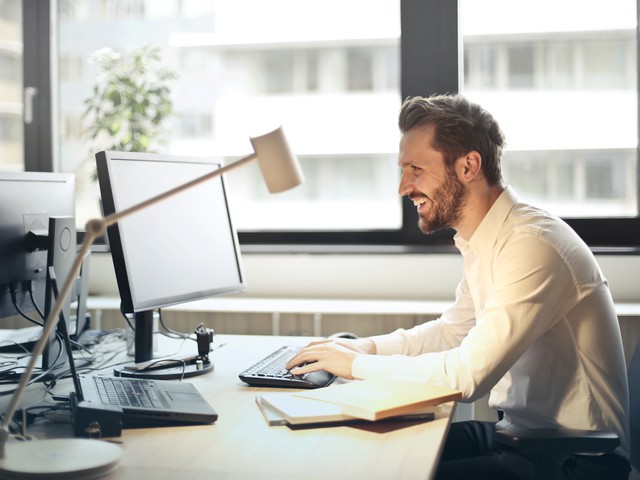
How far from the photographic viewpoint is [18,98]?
369 centimetres

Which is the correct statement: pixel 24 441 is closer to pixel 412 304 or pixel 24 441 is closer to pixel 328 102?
pixel 412 304

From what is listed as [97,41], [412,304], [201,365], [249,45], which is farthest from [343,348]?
[97,41]

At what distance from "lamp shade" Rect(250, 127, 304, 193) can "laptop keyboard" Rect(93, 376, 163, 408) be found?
49 centimetres

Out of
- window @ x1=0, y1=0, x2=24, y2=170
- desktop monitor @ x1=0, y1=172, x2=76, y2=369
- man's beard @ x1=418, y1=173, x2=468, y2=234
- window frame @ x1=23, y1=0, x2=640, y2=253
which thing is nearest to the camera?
desktop monitor @ x1=0, y1=172, x2=76, y2=369

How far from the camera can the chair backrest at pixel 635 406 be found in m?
1.67

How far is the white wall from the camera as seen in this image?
125 inches

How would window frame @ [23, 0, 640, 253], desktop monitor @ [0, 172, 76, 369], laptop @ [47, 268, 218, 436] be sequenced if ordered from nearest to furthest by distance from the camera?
laptop @ [47, 268, 218, 436], desktop monitor @ [0, 172, 76, 369], window frame @ [23, 0, 640, 253]

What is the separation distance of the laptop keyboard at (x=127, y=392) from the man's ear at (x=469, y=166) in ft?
2.94

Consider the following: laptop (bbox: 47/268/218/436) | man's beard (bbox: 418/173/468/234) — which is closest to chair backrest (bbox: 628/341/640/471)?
man's beard (bbox: 418/173/468/234)

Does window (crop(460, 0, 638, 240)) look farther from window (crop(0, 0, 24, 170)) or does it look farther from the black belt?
window (crop(0, 0, 24, 170))

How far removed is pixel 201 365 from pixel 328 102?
1.75m

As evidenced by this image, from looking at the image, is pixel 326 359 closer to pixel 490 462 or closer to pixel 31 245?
pixel 490 462

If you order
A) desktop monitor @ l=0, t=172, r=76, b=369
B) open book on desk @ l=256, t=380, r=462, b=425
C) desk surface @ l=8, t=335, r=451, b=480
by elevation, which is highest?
desktop monitor @ l=0, t=172, r=76, b=369

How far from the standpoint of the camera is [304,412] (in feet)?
4.80
